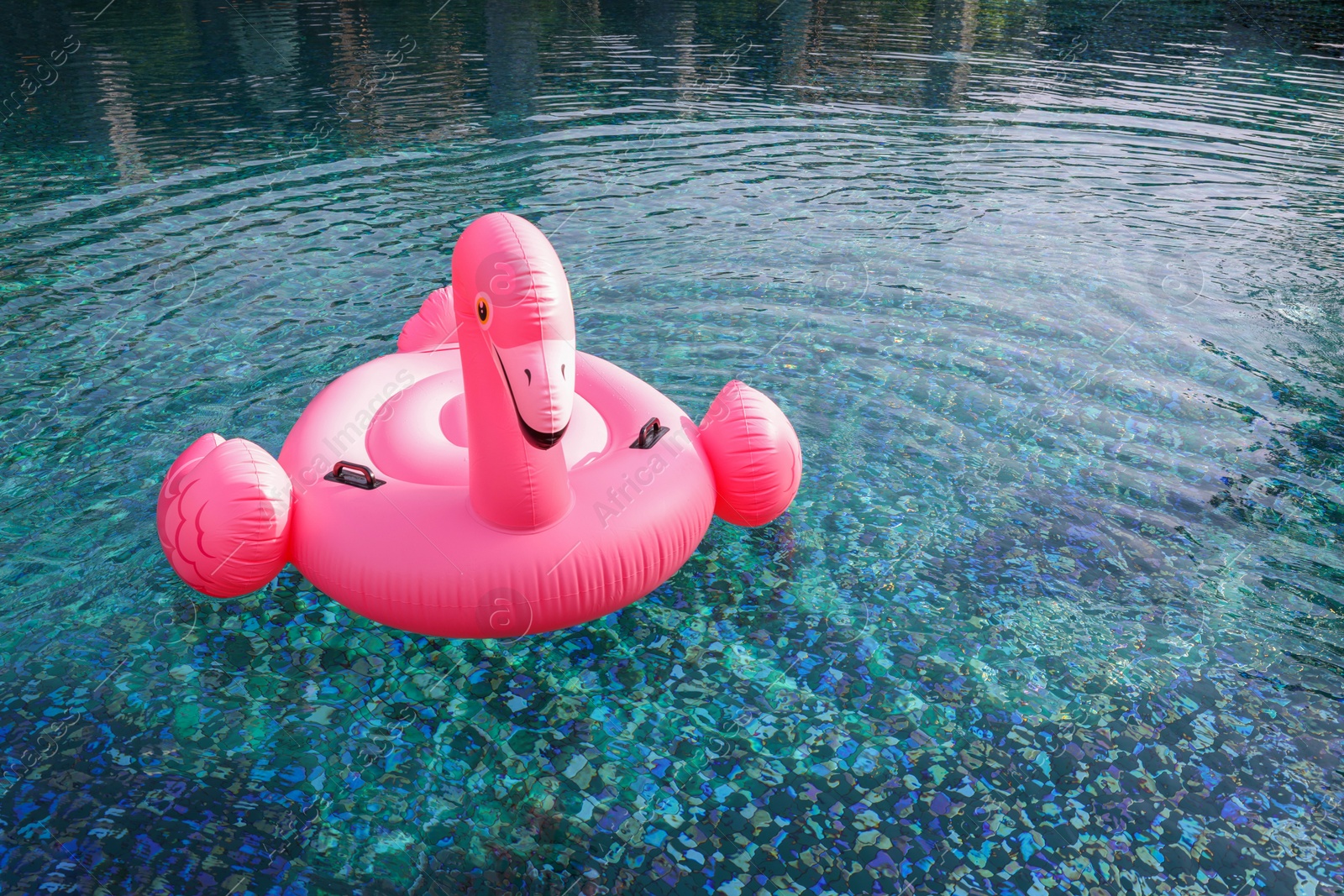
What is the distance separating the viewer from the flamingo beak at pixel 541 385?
2.97 m

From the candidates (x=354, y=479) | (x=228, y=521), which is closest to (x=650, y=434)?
(x=354, y=479)

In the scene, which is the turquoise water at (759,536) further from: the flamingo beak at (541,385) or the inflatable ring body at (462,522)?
the flamingo beak at (541,385)

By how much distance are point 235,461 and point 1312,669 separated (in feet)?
14.6

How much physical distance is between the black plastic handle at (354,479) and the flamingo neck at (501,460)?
1.44 ft

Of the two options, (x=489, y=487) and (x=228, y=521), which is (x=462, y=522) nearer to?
(x=489, y=487)

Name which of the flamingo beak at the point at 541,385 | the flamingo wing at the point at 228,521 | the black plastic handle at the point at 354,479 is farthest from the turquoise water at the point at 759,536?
the flamingo beak at the point at 541,385

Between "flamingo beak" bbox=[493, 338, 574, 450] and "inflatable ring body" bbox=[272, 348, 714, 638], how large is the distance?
→ 596 millimetres

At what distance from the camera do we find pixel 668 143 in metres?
10.6

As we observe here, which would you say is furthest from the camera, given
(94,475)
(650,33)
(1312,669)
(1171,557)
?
(650,33)

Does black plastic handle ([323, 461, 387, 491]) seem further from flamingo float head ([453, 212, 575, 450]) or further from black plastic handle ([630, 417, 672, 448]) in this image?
black plastic handle ([630, 417, 672, 448])

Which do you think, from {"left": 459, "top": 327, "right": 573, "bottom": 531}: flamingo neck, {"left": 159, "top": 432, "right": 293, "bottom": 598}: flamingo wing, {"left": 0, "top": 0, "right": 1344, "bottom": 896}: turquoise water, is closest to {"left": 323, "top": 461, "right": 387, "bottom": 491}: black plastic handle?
{"left": 159, "top": 432, "right": 293, "bottom": 598}: flamingo wing

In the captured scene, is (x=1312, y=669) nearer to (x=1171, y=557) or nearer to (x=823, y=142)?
(x=1171, y=557)

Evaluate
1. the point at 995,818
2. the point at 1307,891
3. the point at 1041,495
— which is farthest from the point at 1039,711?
the point at 1041,495

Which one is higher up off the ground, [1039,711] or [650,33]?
[650,33]
